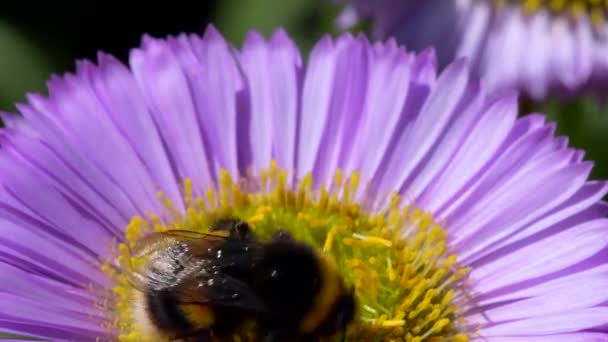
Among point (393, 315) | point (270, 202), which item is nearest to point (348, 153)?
point (270, 202)

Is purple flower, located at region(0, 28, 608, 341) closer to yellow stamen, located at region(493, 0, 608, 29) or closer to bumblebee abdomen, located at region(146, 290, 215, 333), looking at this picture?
bumblebee abdomen, located at region(146, 290, 215, 333)

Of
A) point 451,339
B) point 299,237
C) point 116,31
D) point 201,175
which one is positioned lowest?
point 451,339

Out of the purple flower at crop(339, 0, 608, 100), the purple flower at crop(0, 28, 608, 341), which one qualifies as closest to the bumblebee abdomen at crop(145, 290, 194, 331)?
the purple flower at crop(0, 28, 608, 341)

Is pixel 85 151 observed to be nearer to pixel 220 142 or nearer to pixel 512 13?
pixel 220 142

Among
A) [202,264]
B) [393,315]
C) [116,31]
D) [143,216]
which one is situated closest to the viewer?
[202,264]

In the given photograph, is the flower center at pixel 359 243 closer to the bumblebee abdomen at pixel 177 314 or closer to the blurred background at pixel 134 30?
the bumblebee abdomen at pixel 177 314

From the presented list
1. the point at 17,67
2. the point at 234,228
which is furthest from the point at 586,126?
the point at 17,67

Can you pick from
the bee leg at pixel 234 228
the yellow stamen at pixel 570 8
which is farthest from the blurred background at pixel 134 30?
the bee leg at pixel 234 228

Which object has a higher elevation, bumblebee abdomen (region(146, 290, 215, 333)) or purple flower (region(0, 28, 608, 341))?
purple flower (region(0, 28, 608, 341))
